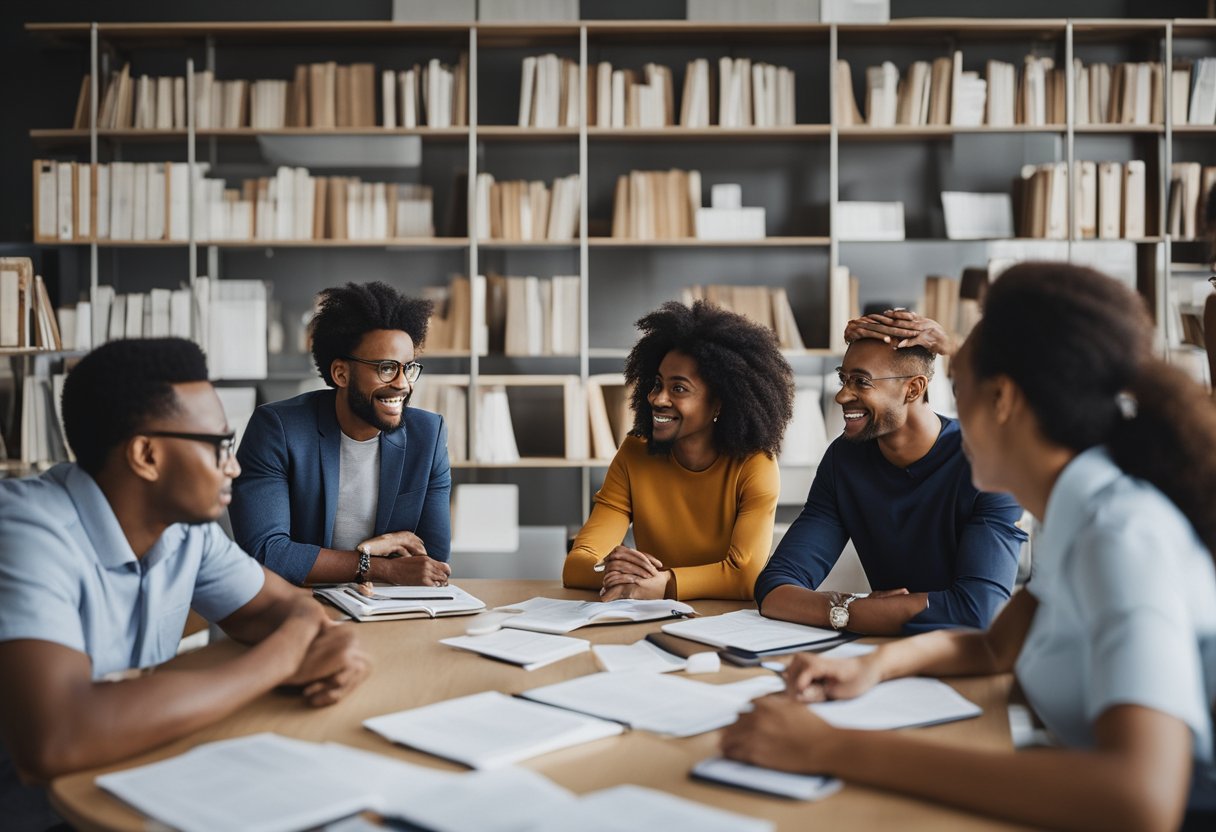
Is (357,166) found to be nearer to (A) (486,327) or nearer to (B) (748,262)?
(A) (486,327)

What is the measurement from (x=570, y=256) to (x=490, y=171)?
20.6 inches

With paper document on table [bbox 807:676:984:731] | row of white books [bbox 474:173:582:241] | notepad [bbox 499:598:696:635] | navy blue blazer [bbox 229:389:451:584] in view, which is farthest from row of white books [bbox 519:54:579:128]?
paper document on table [bbox 807:676:984:731]

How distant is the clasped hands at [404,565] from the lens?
2369 mm

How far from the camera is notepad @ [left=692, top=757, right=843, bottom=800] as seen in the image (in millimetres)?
1188

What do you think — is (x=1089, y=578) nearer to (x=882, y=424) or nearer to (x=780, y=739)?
(x=780, y=739)

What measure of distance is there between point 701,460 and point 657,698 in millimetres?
1269

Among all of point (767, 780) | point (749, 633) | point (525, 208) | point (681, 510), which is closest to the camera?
point (767, 780)

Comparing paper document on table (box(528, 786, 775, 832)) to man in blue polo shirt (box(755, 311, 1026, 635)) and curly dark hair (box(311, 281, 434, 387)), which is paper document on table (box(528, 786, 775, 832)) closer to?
man in blue polo shirt (box(755, 311, 1026, 635))

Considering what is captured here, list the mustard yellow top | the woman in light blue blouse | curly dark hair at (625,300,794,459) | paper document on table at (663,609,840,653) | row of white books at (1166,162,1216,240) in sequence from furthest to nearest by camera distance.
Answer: row of white books at (1166,162,1216,240) < curly dark hair at (625,300,794,459) < the mustard yellow top < paper document on table at (663,609,840,653) < the woman in light blue blouse

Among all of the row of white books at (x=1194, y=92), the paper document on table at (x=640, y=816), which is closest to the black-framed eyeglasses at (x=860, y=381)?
the paper document on table at (x=640, y=816)

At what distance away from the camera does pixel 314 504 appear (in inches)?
107

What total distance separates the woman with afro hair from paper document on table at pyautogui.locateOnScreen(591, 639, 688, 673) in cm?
62

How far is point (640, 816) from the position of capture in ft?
3.65

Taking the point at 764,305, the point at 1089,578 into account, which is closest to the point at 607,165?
the point at 764,305
